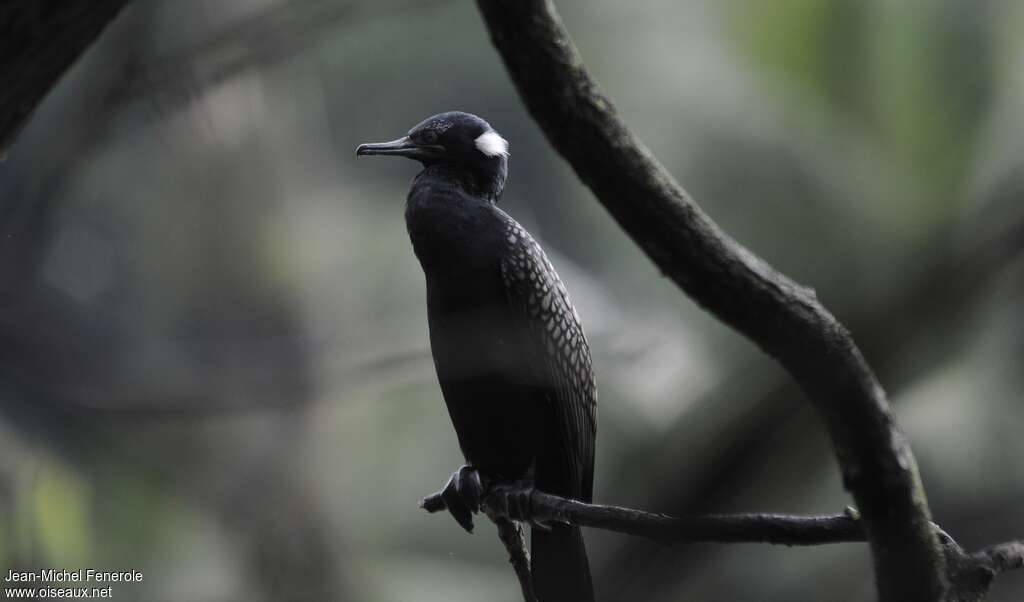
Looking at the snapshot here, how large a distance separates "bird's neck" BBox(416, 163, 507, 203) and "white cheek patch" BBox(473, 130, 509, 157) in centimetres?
4

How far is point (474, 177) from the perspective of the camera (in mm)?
2848

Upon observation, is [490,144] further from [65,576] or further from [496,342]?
[65,576]

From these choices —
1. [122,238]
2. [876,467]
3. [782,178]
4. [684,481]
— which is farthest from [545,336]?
[782,178]

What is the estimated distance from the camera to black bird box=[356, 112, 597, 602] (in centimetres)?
270

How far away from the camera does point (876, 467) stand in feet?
4.77

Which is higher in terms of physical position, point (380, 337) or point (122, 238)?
point (122, 238)

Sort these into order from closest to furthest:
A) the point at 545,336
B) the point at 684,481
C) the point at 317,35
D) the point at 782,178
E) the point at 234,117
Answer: the point at 545,336
the point at 684,481
the point at 317,35
the point at 234,117
the point at 782,178

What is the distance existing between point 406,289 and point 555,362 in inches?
228

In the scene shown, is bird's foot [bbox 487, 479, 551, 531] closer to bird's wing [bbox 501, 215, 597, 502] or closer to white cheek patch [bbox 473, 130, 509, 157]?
bird's wing [bbox 501, 215, 597, 502]

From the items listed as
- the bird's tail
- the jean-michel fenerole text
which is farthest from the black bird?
the jean-michel fenerole text

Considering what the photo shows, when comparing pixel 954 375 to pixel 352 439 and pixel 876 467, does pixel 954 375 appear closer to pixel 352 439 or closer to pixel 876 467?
pixel 352 439

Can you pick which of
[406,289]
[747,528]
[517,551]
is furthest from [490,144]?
[406,289]

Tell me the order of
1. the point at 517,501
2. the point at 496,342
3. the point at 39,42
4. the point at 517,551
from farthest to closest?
the point at 496,342
the point at 517,501
the point at 517,551
the point at 39,42

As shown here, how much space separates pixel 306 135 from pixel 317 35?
2528 mm
